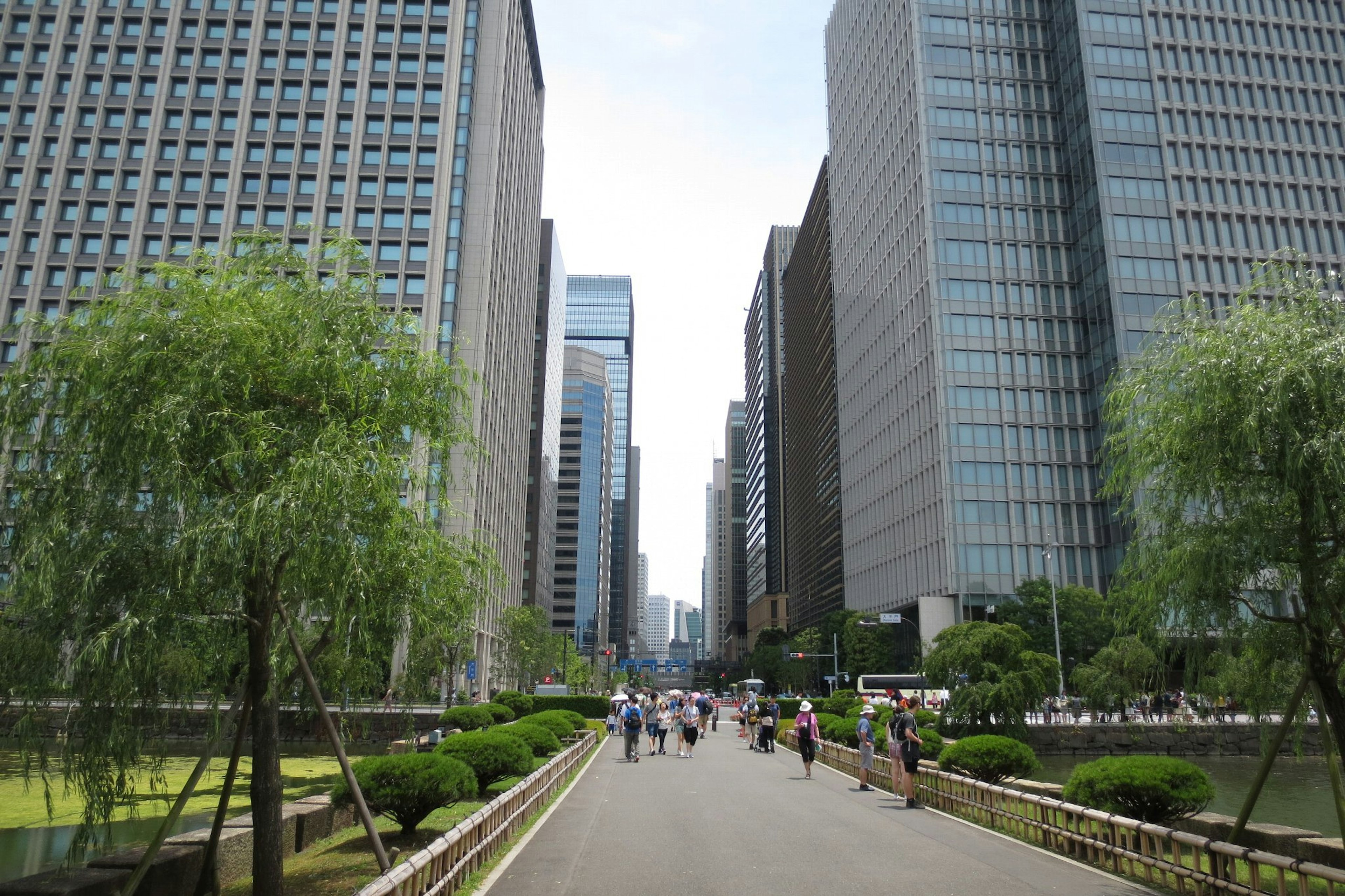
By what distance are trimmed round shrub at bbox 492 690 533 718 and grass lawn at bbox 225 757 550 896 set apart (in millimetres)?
26824

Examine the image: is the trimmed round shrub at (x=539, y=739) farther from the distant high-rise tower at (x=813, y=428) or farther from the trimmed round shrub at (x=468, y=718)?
the distant high-rise tower at (x=813, y=428)

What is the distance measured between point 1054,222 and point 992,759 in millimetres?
77067

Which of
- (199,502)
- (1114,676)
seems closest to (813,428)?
(1114,676)

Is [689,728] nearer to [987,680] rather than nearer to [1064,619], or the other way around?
[987,680]

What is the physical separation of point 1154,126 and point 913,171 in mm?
21356

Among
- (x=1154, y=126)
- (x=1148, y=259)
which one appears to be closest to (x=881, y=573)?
(x=1148, y=259)

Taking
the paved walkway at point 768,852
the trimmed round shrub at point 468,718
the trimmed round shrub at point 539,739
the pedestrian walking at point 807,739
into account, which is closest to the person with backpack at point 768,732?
the pedestrian walking at point 807,739

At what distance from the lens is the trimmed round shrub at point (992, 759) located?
1805 centimetres

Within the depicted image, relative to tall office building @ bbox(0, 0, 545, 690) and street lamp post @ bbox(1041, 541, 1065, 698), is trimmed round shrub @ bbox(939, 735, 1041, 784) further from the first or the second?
tall office building @ bbox(0, 0, 545, 690)

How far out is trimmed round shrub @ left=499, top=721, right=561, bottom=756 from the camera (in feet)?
75.5

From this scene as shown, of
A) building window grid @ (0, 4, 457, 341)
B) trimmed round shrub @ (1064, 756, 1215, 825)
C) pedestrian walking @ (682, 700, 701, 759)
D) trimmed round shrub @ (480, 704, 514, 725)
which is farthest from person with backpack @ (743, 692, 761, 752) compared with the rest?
building window grid @ (0, 4, 457, 341)

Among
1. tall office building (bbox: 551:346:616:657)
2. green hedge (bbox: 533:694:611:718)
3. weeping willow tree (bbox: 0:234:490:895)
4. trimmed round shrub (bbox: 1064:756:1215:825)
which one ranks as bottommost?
green hedge (bbox: 533:694:611:718)

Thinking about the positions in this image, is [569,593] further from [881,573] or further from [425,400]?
[425,400]

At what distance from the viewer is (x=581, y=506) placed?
169 metres
